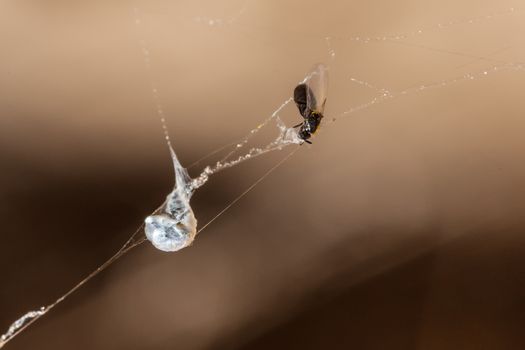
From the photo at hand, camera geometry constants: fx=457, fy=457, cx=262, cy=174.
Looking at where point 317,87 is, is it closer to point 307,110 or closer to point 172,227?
point 307,110

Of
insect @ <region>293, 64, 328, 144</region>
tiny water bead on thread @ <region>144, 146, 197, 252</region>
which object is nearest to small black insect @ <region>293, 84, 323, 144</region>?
insect @ <region>293, 64, 328, 144</region>

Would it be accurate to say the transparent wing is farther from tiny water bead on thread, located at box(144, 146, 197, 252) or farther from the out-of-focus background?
tiny water bead on thread, located at box(144, 146, 197, 252)

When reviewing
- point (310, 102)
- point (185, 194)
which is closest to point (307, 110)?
point (310, 102)

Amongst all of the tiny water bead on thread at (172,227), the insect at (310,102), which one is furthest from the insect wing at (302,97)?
the tiny water bead on thread at (172,227)

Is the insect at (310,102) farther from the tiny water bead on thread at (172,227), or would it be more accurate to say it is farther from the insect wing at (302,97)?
the tiny water bead on thread at (172,227)

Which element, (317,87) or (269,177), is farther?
(269,177)

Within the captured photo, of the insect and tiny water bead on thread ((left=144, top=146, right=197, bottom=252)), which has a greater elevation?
the insect

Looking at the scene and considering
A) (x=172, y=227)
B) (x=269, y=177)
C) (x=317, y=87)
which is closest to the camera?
(x=172, y=227)
